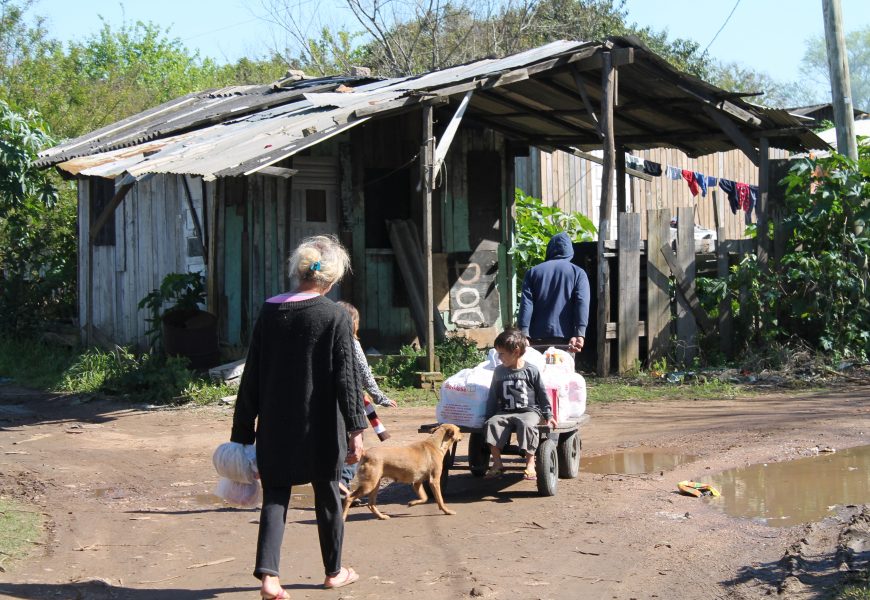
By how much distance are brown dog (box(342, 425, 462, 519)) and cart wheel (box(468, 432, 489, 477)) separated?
0.58 metres

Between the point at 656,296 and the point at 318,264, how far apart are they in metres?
8.95

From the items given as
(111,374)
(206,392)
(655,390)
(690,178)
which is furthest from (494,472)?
(690,178)

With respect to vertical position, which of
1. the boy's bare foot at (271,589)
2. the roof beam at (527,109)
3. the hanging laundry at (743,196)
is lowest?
the boy's bare foot at (271,589)

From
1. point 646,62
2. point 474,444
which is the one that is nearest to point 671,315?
point 646,62

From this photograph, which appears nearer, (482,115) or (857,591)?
(857,591)

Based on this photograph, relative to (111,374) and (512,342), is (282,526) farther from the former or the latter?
(111,374)

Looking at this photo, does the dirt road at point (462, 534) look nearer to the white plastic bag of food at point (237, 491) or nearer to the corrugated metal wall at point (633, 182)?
the white plastic bag of food at point (237, 491)

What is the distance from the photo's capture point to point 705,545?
5.72m

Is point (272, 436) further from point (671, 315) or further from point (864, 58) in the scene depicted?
point (864, 58)

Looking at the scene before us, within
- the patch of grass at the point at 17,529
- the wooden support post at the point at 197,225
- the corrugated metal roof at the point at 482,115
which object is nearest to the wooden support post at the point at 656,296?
the corrugated metal roof at the point at 482,115

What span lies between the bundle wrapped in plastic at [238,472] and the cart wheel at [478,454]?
2542mm

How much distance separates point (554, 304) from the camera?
9.24 metres

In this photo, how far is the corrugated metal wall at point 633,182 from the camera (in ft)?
70.2

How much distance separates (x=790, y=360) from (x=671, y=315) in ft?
5.16
